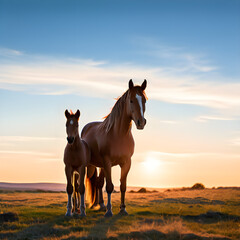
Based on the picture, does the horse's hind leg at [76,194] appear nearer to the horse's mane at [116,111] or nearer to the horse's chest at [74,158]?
the horse's chest at [74,158]

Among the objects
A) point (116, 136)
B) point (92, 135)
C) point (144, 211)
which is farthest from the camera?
point (92, 135)

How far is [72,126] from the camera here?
37.4 ft

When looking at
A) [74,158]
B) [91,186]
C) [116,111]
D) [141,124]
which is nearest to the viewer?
[141,124]

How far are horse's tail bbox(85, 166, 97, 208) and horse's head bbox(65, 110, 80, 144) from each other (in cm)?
388

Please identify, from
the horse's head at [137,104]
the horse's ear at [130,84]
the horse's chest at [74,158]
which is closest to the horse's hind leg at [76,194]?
the horse's chest at [74,158]

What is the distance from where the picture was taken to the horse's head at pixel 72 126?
11312mm

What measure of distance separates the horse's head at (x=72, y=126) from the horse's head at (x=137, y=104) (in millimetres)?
1858

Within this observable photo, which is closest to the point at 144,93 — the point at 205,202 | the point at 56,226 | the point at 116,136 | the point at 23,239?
the point at 116,136

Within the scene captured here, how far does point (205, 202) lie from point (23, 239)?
12.2 m

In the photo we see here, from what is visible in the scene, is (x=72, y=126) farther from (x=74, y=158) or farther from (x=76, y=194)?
(x=76, y=194)

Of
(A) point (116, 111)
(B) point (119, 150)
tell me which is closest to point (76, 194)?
(B) point (119, 150)

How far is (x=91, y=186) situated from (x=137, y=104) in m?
5.22

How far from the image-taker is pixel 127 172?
509 inches

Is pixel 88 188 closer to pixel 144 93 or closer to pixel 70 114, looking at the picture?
pixel 70 114
